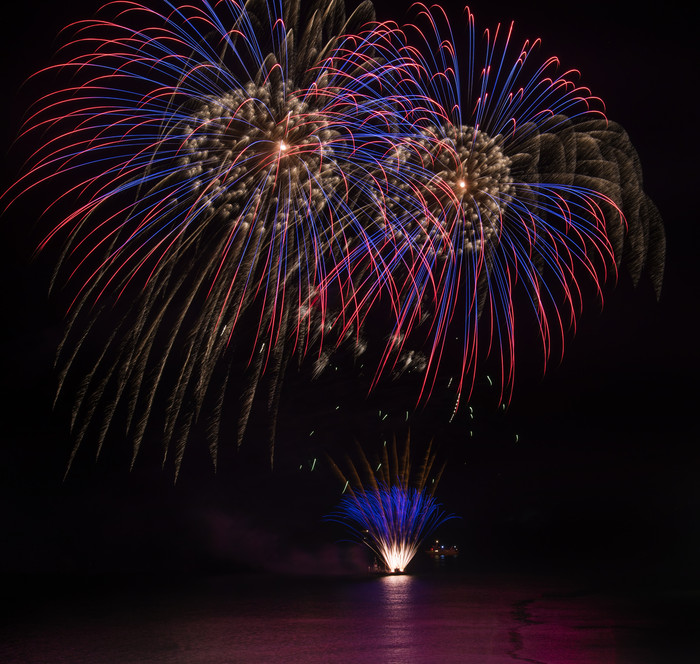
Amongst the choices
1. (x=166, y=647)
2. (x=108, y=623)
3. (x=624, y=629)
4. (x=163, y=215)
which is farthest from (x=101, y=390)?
(x=624, y=629)

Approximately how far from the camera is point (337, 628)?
16609mm

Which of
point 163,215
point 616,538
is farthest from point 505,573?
point 616,538

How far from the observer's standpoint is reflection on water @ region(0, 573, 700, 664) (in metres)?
12.9

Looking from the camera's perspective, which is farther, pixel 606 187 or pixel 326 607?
pixel 326 607

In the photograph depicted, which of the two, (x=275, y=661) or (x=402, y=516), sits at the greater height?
(x=402, y=516)

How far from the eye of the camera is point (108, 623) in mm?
18000

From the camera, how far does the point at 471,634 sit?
15250 mm

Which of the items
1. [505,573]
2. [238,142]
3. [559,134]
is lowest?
[505,573]

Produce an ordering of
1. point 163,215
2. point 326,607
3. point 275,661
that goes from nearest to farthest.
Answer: point 275,661, point 163,215, point 326,607

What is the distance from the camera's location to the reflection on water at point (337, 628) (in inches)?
507

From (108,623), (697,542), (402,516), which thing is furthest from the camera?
(697,542)

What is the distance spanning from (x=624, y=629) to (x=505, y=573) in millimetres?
22298

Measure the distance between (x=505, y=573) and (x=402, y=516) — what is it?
6809 mm

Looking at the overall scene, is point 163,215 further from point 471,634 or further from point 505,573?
point 505,573
